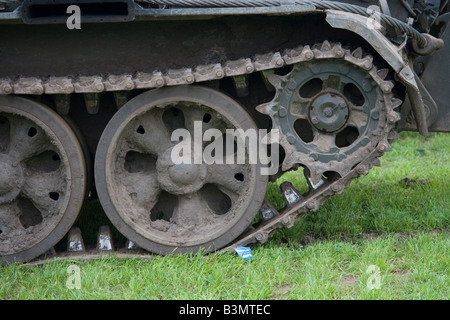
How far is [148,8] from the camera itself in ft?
13.9

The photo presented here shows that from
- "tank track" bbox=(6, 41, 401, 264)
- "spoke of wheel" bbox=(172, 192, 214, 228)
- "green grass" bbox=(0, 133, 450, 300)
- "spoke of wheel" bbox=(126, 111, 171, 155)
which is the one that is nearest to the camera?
"green grass" bbox=(0, 133, 450, 300)

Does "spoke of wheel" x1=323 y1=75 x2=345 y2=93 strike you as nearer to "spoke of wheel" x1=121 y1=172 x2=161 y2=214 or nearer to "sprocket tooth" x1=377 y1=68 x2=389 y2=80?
"sprocket tooth" x1=377 y1=68 x2=389 y2=80

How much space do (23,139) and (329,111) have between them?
87.8 inches

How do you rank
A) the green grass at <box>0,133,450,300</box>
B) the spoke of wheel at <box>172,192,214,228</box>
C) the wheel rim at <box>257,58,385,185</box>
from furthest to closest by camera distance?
the spoke of wheel at <box>172,192,214,228</box> < the wheel rim at <box>257,58,385,185</box> < the green grass at <box>0,133,450,300</box>

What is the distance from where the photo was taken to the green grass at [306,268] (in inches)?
159

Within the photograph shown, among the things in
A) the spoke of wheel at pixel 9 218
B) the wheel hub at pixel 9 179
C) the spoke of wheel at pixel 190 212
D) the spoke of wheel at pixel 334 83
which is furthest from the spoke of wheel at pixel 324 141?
the spoke of wheel at pixel 9 218

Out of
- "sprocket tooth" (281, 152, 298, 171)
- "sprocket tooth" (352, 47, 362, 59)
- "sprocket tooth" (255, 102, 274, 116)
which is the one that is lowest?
"sprocket tooth" (281, 152, 298, 171)

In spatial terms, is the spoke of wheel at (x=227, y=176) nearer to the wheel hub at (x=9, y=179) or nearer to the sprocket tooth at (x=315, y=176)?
the sprocket tooth at (x=315, y=176)

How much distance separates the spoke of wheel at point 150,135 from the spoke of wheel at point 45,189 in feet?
1.97

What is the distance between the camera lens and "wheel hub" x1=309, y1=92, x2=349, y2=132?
447cm

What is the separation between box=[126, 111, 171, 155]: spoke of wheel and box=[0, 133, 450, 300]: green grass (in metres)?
0.82

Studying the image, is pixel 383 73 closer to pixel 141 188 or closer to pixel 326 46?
pixel 326 46

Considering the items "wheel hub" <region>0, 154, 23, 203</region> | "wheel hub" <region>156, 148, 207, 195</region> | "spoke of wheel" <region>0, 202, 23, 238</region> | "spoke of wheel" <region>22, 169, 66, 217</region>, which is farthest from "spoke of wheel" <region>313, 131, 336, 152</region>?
"spoke of wheel" <region>0, 202, 23, 238</region>

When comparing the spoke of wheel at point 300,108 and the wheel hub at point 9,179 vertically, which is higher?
the spoke of wheel at point 300,108
